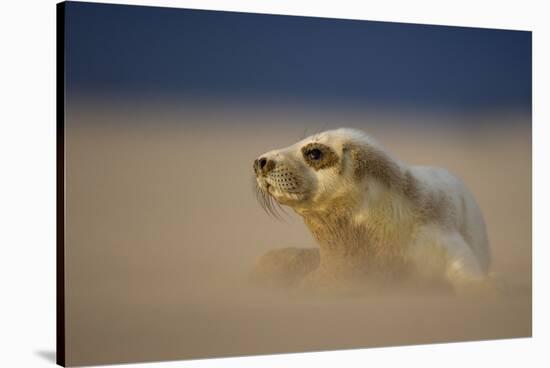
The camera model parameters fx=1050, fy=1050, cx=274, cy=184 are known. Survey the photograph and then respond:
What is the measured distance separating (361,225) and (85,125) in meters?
1.99

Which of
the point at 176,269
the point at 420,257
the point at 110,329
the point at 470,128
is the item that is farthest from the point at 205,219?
the point at 470,128

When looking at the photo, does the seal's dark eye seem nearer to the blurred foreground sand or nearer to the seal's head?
the seal's head

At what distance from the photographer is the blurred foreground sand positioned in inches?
258

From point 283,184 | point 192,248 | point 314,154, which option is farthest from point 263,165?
point 192,248

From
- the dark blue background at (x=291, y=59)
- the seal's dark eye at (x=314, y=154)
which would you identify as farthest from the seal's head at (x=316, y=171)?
the dark blue background at (x=291, y=59)

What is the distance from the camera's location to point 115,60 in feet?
21.7

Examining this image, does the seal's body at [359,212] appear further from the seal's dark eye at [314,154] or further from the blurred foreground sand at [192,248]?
the blurred foreground sand at [192,248]

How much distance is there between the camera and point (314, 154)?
7086mm

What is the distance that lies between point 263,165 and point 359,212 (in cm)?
75

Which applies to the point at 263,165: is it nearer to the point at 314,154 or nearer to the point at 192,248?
the point at 314,154

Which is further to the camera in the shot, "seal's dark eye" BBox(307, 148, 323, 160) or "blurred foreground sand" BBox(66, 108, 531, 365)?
"seal's dark eye" BBox(307, 148, 323, 160)

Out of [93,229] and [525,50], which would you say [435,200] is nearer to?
[525,50]

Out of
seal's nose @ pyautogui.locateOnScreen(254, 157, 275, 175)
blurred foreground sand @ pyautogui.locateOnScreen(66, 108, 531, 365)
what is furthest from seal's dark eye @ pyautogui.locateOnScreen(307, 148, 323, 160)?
seal's nose @ pyautogui.locateOnScreen(254, 157, 275, 175)

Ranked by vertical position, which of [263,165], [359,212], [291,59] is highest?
[291,59]
